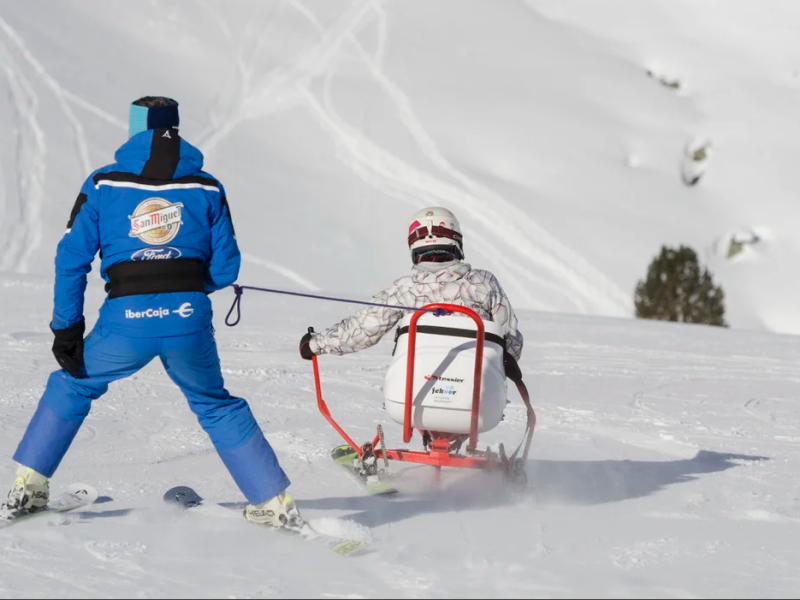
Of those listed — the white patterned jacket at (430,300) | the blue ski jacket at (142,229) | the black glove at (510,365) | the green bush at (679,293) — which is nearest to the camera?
the blue ski jacket at (142,229)

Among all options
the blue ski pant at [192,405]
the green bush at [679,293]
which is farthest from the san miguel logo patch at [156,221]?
the green bush at [679,293]

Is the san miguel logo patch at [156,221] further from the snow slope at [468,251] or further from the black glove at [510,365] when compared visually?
the black glove at [510,365]

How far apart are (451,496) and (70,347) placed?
6.48 feet

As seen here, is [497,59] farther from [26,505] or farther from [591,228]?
[26,505]

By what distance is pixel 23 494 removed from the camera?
161 inches

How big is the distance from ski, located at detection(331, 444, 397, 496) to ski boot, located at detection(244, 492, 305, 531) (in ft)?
3.17

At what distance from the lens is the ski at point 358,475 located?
5.10m

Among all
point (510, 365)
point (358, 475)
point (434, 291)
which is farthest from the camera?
point (358, 475)

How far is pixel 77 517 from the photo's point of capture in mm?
4277

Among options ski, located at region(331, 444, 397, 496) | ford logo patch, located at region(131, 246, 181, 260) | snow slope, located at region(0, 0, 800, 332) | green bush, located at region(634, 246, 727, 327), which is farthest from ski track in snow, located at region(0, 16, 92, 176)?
ford logo patch, located at region(131, 246, 181, 260)

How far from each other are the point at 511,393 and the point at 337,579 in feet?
15.3

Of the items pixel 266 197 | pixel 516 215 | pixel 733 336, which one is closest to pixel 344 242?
pixel 266 197

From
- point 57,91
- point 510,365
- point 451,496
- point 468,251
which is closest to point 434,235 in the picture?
point 510,365

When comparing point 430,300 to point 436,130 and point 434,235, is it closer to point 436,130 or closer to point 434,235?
point 434,235
